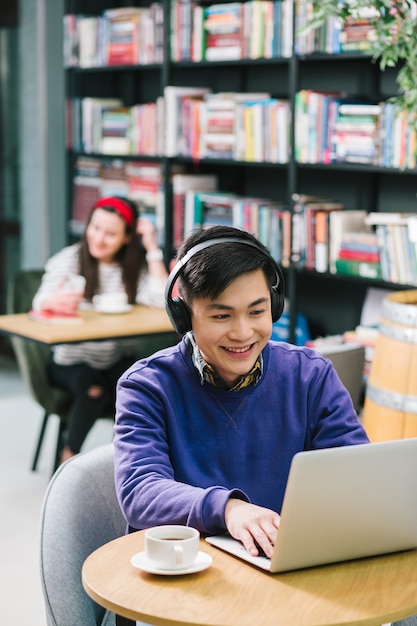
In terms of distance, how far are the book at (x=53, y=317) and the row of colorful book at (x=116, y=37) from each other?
172cm

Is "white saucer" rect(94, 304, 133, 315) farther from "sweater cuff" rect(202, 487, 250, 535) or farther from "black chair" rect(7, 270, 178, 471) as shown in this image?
A: "sweater cuff" rect(202, 487, 250, 535)

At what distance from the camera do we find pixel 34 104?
5977 mm

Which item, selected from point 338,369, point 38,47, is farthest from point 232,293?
point 38,47

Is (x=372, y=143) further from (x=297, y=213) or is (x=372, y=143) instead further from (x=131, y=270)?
(x=131, y=270)

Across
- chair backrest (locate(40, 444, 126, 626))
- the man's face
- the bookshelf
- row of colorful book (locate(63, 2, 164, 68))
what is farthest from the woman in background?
the man's face

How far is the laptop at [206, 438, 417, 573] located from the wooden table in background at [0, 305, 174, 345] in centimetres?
220

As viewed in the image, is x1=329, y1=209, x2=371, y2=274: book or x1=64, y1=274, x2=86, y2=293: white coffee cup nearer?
x1=64, y1=274, x2=86, y2=293: white coffee cup

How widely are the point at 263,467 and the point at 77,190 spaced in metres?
4.22

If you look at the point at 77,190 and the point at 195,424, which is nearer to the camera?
the point at 195,424

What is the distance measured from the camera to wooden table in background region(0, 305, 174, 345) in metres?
3.68

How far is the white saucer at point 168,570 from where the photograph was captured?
1.43 meters

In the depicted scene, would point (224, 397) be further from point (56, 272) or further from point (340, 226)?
point (340, 226)

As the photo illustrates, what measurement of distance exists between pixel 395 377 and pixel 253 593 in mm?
1541

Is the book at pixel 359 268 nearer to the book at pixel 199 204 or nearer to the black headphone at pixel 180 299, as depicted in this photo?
the book at pixel 199 204
